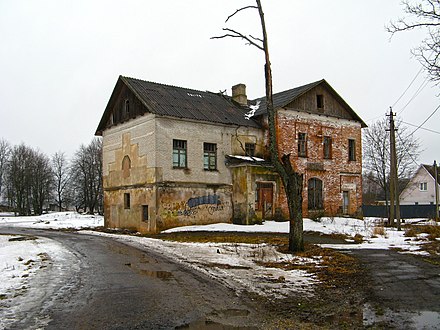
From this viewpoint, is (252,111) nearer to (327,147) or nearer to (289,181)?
(327,147)

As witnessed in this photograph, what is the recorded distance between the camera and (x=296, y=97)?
2758cm

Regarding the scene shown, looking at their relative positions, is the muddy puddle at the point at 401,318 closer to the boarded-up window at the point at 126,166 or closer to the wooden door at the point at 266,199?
the wooden door at the point at 266,199

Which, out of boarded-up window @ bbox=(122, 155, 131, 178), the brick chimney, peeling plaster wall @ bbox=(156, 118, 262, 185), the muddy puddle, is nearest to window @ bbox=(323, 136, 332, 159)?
peeling plaster wall @ bbox=(156, 118, 262, 185)

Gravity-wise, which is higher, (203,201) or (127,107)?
(127,107)

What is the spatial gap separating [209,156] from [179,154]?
6.68 ft

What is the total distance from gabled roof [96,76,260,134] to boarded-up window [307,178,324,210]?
5532mm

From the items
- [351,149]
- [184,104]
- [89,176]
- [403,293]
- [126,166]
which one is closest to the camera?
[403,293]

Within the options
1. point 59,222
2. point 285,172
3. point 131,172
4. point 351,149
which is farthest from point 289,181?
point 59,222

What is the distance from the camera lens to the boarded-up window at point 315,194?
28250 mm

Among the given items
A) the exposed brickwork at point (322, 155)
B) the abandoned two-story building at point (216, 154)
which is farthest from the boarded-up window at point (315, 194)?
the exposed brickwork at point (322, 155)

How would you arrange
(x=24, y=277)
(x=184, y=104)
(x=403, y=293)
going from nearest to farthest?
(x=403, y=293)
(x=24, y=277)
(x=184, y=104)

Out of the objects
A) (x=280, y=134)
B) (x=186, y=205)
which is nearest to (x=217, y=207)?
(x=186, y=205)

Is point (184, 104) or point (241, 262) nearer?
point (241, 262)

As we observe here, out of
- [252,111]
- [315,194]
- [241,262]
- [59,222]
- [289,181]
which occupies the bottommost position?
[59,222]
